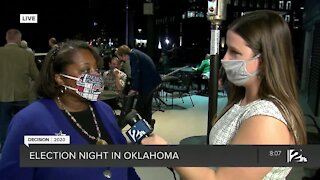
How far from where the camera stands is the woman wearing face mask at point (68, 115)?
1.42m

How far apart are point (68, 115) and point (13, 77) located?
11.5 ft

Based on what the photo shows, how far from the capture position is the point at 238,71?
1336 mm

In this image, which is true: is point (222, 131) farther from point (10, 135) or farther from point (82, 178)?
point (10, 135)

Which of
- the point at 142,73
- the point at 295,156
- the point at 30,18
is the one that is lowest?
the point at 142,73

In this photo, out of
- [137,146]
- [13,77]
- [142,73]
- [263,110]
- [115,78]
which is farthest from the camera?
[115,78]

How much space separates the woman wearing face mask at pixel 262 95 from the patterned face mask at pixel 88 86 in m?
0.61

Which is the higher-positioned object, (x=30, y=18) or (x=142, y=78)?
(x=30, y=18)

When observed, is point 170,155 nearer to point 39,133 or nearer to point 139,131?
point 139,131

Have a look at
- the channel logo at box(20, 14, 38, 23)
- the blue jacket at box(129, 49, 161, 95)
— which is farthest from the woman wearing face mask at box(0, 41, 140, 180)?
the channel logo at box(20, 14, 38, 23)

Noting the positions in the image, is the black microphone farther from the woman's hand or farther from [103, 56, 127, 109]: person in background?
[103, 56, 127, 109]: person in background

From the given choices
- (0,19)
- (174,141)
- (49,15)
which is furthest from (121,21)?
(174,141)

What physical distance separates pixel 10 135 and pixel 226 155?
0.82m

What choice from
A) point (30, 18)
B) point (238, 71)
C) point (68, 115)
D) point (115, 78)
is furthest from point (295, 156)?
point (30, 18)

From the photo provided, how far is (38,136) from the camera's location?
4.62 feet
